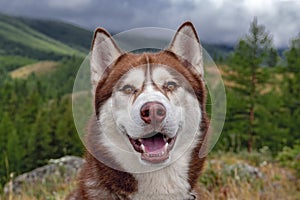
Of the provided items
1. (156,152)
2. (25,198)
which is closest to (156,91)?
(156,152)

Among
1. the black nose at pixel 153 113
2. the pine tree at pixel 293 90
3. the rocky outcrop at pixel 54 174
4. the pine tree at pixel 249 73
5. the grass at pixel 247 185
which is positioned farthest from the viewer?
the pine tree at pixel 293 90

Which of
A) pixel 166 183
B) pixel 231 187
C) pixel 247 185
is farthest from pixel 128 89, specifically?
pixel 247 185

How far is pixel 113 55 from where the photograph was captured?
3.34m

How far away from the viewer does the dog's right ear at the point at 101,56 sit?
3285mm

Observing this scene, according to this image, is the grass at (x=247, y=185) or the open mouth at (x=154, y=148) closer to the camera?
the open mouth at (x=154, y=148)

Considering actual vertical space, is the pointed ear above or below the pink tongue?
above

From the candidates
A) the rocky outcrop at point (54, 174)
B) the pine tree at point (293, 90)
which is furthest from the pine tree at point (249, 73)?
the rocky outcrop at point (54, 174)

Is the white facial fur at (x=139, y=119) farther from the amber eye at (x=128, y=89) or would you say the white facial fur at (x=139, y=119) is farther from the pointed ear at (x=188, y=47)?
the pointed ear at (x=188, y=47)

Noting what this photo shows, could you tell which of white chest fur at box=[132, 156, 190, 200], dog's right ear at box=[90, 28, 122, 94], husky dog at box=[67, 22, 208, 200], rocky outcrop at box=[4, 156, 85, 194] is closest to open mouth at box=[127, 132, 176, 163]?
husky dog at box=[67, 22, 208, 200]

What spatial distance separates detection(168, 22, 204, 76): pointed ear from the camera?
326 cm

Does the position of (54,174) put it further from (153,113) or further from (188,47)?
(153,113)

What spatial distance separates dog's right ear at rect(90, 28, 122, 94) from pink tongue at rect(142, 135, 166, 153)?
59cm

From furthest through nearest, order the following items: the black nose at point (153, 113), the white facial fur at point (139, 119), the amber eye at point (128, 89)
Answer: the amber eye at point (128, 89)
the white facial fur at point (139, 119)
the black nose at point (153, 113)

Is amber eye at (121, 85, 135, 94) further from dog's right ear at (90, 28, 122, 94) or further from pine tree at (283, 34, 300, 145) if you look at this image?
pine tree at (283, 34, 300, 145)
